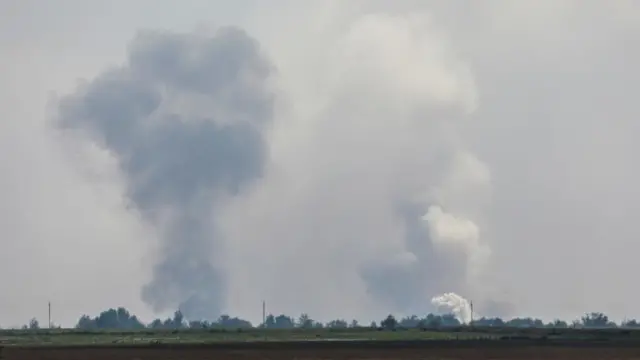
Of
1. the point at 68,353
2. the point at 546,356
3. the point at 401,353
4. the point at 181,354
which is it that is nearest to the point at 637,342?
the point at 546,356

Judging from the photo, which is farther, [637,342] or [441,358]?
[637,342]

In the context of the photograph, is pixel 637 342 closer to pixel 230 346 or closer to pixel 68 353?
pixel 230 346

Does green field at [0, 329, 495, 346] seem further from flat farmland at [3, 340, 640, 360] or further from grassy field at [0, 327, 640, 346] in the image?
flat farmland at [3, 340, 640, 360]

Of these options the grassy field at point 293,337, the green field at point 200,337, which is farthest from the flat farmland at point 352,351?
the green field at point 200,337

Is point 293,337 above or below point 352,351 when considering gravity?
above

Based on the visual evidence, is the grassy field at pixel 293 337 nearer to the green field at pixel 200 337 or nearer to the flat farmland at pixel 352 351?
the green field at pixel 200 337

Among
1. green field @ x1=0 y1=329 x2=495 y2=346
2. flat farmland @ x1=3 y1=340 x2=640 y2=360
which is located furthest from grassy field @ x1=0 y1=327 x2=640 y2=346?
flat farmland @ x1=3 y1=340 x2=640 y2=360

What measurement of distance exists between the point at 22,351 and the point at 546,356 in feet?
143

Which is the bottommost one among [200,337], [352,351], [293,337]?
[352,351]

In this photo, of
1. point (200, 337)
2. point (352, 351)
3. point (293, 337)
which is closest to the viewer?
point (352, 351)

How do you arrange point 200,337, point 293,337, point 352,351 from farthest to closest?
1. point 293,337
2. point 200,337
3. point 352,351

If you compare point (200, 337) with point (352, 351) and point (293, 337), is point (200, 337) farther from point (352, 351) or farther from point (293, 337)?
point (352, 351)

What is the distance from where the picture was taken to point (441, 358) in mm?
84375

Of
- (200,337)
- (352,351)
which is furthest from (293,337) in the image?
(352,351)
